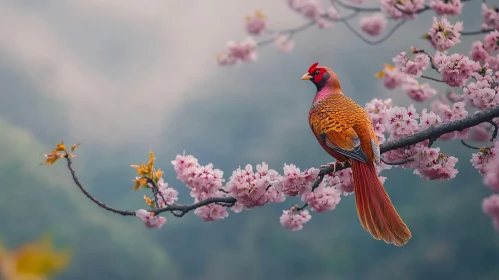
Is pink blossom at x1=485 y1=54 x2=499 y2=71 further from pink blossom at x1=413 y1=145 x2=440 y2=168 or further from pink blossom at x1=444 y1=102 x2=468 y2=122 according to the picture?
pink blossom at x1=413 y1=145 x2=440 y2=168

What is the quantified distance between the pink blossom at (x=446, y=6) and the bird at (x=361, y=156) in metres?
0.94

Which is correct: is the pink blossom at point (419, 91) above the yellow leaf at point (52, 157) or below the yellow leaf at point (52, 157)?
above

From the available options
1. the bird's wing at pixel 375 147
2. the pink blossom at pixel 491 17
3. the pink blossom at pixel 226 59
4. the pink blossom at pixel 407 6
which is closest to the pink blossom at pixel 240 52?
the pink blossom at pixel 226 59

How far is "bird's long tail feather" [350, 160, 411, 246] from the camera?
1292 mm

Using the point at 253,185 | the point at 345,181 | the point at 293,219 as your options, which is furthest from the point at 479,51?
the point at 253,185

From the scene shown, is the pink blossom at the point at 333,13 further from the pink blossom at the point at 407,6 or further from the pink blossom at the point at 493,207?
the pink blossom at the point at 493,207

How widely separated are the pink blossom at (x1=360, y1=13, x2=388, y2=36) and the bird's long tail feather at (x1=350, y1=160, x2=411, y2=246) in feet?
6.78

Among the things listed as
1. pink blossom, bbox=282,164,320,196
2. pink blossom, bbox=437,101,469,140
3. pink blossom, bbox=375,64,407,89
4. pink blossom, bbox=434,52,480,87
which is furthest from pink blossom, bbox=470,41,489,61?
pink blossom, bbox=282,164,320,196

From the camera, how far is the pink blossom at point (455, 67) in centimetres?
Result: 167

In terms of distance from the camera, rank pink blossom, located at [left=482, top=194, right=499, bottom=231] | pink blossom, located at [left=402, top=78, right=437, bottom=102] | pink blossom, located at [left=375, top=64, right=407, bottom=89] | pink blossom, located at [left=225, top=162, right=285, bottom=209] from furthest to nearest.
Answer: pink blossom, located at [left=375, top=64, right=407, bottom=89]
pink blossom, located at [left=402, top=78, right=437, bottom=102]
pink blossom, located at [left=225, top=162, right=285, bottom=209]
pink blossom, located at [left=482, top=194, right=499, bottom=231]

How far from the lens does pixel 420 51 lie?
1667 millimetres

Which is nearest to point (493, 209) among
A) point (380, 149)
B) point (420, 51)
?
point (380, 149)

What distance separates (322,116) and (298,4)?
2058 mm

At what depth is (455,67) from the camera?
5.49 feet
